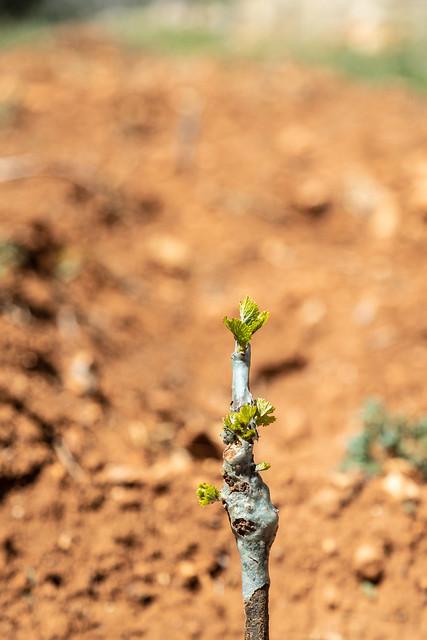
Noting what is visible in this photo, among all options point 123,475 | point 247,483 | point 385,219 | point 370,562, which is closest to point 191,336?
point 123,475

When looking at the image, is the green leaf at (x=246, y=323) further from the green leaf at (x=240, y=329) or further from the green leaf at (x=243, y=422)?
the green leaf at (x=243, y=422)

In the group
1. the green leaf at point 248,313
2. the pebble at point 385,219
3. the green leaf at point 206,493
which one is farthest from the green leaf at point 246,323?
the pebble at point 385,219

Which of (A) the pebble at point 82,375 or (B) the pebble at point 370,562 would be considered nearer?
(B) the pebble at point 370,562

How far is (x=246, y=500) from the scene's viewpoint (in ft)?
4.39

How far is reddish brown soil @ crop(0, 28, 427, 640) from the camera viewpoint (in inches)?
80.4

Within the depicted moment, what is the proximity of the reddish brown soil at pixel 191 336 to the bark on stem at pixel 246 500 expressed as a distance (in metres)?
0.70

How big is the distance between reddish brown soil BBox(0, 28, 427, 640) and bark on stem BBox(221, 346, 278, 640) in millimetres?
703

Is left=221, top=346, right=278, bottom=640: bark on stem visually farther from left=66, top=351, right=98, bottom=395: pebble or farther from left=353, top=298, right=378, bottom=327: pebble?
left=353, top=298, right=378, bottom=327: pebble

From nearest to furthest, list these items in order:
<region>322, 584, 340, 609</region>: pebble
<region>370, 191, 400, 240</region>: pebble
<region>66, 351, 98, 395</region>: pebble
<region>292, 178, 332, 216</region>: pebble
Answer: <region>322, 584, 340, 609</region>: pebble < <region>66, 351, 98, 395</region>: pebble < <region>370, 191, 400, 240</region>: pebble < <region>292, 178, 332, 216</region>: pebble

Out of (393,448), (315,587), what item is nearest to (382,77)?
(393,448)

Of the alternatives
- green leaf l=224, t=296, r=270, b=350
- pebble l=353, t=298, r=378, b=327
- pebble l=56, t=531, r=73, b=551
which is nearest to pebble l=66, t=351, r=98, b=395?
pebble l=56, t=531, r=73, b=551

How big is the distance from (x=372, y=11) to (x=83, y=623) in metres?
11.6

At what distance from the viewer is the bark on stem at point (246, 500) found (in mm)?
1319

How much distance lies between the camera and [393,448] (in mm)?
2443
